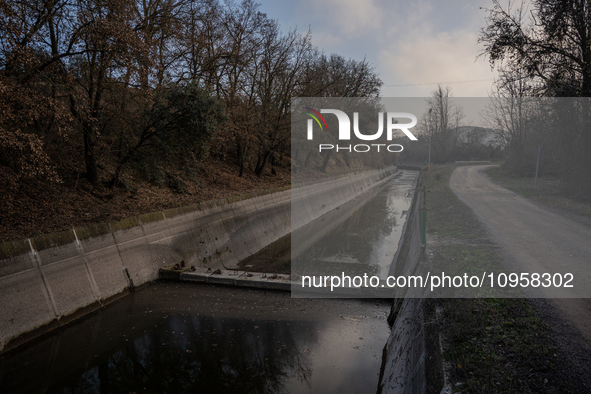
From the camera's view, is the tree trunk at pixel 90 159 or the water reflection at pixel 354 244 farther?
the water reflection at pixel 354 244

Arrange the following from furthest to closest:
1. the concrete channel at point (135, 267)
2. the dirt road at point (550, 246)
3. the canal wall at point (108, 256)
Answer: the canal wall at point (108, 256), the concrete channel at point (135, 267), the dirt road at point (550, 246)

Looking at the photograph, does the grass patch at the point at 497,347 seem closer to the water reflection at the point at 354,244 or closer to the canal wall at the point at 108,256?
the water reflection at the point at 354,244

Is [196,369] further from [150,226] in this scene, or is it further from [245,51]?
[245,51]

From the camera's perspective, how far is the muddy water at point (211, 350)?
20.0 ft

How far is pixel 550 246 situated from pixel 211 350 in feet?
27.6

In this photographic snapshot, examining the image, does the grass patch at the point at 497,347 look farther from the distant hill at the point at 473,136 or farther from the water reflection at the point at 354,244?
the distant hill at the point at 473,136

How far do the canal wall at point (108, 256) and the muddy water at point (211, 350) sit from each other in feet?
1.74

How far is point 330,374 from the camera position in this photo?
640 cm

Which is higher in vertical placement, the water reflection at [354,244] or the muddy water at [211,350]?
the muddy water at [211,350]

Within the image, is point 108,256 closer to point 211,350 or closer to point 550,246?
point 211,350

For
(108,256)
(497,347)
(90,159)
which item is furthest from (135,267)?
(497,347)

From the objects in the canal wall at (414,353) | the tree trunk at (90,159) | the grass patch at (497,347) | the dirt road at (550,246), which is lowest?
the canal wall at (414,353)

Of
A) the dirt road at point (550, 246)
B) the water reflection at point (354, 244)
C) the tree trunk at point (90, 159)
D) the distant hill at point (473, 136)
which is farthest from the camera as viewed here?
the distant hill at point (473, 136)

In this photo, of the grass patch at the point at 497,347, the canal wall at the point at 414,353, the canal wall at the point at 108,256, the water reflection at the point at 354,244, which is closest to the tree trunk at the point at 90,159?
the canal wall at the point at 108,256
